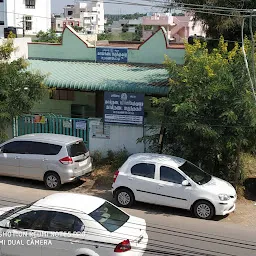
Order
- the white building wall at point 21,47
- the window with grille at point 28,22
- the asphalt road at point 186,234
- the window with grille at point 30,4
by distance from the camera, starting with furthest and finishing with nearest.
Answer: the window with grille at point 30,4
the window with grille at point 28,22
the white building wall at point 21,47
the asphalt road at point 186,234

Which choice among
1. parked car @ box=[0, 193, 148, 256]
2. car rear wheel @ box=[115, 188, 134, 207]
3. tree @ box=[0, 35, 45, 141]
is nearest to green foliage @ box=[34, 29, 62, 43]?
tree @ box=[0, 35, 45, 141]

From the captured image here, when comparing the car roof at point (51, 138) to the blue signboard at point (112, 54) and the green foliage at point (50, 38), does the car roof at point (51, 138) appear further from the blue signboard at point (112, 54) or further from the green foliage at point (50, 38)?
the green foliage at point (50, 38)

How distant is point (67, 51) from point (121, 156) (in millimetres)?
6972

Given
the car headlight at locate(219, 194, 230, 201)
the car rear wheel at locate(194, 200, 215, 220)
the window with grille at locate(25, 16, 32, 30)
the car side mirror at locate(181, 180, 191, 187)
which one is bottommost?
the car rear wheel at locate(194, 200, 215, 220)

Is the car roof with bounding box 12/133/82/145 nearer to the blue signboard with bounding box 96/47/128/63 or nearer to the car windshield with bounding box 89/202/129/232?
the car windshield with bounding box 89/202/129/232

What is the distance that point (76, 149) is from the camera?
1460cm

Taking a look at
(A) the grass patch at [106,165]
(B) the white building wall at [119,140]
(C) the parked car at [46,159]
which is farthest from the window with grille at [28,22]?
(C) the parked car at [46,159]

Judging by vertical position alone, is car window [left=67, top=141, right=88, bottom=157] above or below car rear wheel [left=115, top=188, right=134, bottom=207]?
above

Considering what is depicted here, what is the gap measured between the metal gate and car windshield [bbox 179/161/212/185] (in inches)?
209

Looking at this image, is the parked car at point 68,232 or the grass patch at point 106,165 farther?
the grass patch at point 106,165

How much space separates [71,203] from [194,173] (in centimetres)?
480

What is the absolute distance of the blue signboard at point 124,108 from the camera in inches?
664

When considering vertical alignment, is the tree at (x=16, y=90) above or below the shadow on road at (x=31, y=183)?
above

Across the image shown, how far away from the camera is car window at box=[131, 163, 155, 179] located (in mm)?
12698
